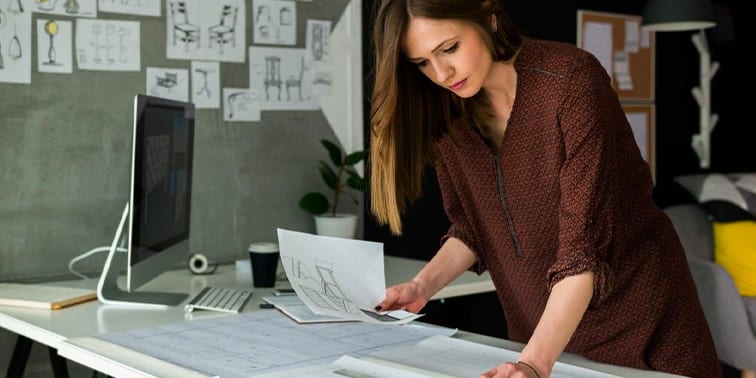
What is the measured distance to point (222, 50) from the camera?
3.00 m

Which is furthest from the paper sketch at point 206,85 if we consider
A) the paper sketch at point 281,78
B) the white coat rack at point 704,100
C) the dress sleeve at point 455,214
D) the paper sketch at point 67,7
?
the white coat rack at point 704,100

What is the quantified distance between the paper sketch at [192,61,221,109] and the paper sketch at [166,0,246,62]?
3 centimetres

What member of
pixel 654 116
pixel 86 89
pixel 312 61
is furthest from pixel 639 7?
pixel 86 89

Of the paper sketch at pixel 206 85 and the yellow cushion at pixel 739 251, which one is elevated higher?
the paper sketch at pixel 206 85

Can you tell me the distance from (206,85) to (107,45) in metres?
0.35

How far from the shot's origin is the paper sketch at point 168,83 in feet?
9.30

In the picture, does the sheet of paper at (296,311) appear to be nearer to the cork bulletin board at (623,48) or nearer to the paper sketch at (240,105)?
the paper sketch at (240,105)

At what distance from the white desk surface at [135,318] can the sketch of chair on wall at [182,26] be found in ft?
2.40

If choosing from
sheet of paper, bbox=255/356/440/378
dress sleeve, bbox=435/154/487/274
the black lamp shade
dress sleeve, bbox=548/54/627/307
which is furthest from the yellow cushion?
sheet of paper, bbox=255/356/440/378

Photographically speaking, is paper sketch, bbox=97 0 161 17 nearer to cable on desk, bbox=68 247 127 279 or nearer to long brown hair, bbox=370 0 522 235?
cable on desk, bbox=68 247 127 279

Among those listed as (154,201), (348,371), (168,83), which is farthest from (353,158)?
(348,371)

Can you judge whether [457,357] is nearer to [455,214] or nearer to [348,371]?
[348,371]

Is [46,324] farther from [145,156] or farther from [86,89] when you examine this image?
[86,89]

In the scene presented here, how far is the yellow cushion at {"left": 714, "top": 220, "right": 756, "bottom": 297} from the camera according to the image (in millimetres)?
3781
